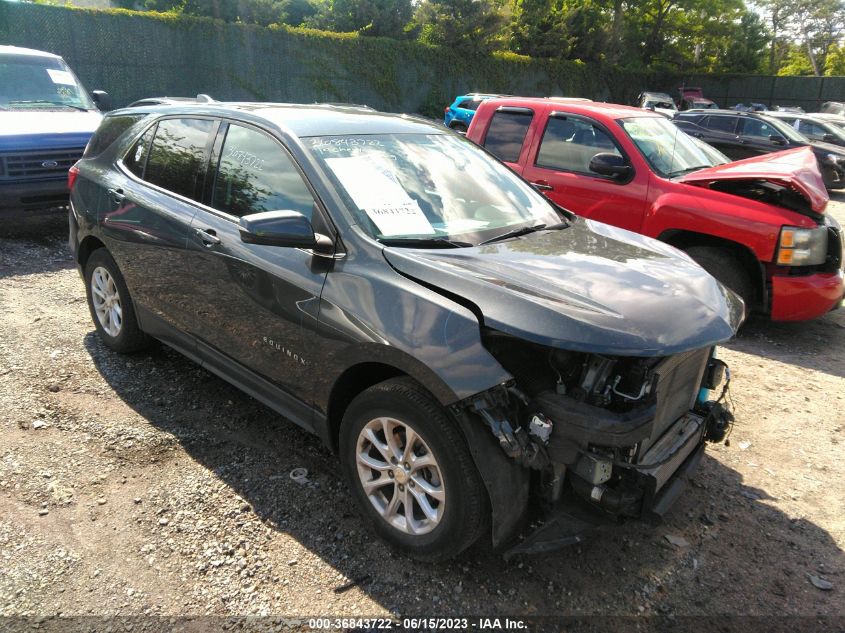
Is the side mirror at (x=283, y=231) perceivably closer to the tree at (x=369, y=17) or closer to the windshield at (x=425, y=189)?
the windshield at (x=425, y=189)

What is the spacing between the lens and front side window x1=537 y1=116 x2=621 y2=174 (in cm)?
610

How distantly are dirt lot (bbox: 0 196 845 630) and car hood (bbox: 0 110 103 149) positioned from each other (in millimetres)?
3844

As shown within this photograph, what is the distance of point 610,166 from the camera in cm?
577

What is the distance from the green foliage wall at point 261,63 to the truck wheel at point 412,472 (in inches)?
795

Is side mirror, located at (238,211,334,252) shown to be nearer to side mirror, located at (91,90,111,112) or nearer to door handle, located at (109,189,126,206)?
door handle, located at (109,189,126,206)

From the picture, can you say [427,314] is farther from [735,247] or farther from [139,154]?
[735,247]

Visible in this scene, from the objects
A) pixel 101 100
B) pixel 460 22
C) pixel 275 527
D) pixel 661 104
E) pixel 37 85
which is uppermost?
pixel 460 22

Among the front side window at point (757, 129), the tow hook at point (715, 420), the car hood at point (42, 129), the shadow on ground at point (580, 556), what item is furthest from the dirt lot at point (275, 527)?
the front side window at point (757, 129)

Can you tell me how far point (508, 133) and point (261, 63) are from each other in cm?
1935

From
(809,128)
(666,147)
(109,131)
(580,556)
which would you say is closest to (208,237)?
(109,131)

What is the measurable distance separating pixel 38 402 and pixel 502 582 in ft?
10.1

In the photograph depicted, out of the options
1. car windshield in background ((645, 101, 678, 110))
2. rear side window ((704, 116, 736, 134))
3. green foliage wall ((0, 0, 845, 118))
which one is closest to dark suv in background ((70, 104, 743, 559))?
rear side window ((704, 116, 736, 134))

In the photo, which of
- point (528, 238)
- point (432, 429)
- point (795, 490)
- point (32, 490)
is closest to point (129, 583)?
point (32, 490)

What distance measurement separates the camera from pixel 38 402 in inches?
154
